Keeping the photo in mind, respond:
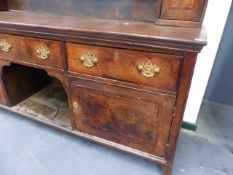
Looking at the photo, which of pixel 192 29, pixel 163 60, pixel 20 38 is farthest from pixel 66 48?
pixel 192 29

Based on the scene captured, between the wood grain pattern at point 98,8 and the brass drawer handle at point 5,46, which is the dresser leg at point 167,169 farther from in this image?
the brass drawer handle at point 5,46

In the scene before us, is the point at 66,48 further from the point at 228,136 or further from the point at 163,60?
the point at 228,136

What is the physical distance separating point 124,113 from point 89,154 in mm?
467

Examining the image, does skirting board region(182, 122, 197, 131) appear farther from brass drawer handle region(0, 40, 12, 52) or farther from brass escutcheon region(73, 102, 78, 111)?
brass drawer handle region(0, 40, 12, 52)

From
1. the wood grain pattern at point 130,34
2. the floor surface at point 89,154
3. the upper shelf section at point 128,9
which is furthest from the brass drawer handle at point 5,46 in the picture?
the floor surface at point 89,154

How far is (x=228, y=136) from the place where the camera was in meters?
1.46

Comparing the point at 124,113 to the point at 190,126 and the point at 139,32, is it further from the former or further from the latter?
the point at 190,126

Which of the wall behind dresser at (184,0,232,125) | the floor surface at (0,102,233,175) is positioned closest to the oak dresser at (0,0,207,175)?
the floor surface at (0,102,233,175)

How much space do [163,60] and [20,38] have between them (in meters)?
0.83

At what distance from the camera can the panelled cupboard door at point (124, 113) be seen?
969mm

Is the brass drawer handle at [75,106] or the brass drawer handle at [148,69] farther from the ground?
the brass drawer handle at [148,69]

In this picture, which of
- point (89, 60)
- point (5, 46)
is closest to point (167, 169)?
point (89, 60)

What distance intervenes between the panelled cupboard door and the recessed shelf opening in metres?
0.27

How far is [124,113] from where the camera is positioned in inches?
42.1
